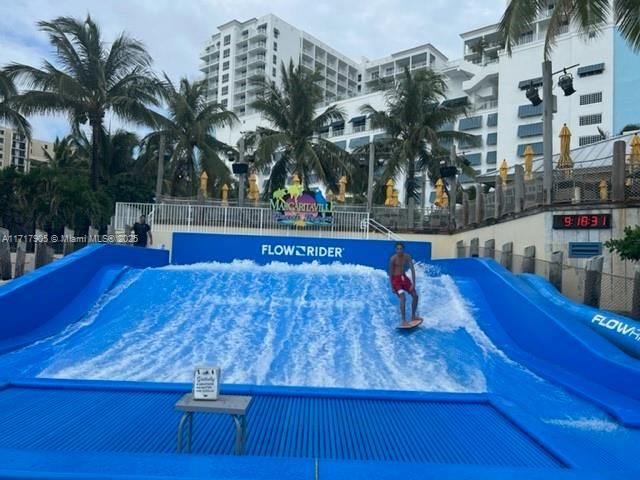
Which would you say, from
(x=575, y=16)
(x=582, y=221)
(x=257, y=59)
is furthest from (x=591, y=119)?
(x=257, y=59)

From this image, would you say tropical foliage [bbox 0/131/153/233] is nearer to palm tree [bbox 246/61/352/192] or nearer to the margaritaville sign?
palm tree [bbox 246/61/352/192]

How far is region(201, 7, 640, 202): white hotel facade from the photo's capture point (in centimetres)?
5088

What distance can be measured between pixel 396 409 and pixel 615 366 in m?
2.86

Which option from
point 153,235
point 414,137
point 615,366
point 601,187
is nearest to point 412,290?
point 615,366

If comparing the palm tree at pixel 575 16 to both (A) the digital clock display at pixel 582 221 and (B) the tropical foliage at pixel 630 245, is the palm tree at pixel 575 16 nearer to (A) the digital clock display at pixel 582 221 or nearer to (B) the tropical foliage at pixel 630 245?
(A) the digital clock display at pixel 582 221

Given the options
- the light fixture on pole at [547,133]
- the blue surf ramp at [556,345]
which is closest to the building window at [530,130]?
the light fixture on pole at [547,133]

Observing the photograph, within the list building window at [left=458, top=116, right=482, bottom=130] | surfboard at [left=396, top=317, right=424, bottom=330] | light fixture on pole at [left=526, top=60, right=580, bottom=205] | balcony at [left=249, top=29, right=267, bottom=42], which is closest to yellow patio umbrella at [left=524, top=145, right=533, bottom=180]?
light fixture on pole at [left=526, top=60, right=580, bottom=205]

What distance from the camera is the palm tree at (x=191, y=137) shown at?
30250 mm

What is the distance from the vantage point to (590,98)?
171ft

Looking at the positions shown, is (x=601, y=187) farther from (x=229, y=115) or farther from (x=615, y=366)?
(x=229, y=115)

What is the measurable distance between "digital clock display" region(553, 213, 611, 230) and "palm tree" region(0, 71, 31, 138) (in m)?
22.1

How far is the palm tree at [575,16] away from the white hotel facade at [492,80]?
17.1 metres

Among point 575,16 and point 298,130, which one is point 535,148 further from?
point 575,16

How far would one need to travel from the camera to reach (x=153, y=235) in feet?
67.2
